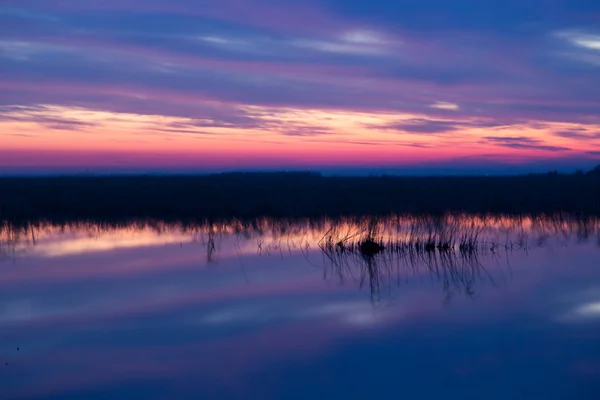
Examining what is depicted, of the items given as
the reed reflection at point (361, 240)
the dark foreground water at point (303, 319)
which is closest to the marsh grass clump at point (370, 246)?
the reed reflection at point (361, 240)

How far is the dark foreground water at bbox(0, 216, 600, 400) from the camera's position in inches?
201

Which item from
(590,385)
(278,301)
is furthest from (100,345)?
(590,385)

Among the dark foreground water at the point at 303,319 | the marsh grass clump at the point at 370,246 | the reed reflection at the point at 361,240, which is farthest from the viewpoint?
the marsh grass clump at the point at 370,246

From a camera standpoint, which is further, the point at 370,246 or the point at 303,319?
the point at 370,246

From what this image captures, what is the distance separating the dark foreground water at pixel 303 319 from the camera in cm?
510

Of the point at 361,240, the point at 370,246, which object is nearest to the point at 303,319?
the point at 370,246

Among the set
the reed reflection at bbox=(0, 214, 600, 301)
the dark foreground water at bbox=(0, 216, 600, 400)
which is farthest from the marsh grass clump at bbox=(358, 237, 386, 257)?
the dark foreground water at bbox=(0, 216, 600, 400)

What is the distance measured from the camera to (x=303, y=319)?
275 inches

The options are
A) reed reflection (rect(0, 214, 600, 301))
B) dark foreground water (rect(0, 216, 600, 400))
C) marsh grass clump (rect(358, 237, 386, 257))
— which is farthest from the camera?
marsh grass clump (rect(358, 237, 386, 257))

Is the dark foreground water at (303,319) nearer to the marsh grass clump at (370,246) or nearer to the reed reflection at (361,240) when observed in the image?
the reed reflection at (361,240)

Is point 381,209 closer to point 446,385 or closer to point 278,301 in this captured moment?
point 278,301

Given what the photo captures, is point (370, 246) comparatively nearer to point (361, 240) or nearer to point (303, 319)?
point (361, 240)

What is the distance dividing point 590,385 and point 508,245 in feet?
23.6

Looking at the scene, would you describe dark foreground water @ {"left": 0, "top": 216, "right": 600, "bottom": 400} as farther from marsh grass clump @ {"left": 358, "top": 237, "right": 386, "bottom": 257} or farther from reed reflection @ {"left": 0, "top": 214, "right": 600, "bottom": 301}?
marsh grass clump @ {"left": 358, "top": 237, "right": 386, "bottom": 257}
